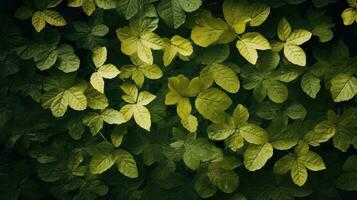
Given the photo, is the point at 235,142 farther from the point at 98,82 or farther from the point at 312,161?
the point at 98,82

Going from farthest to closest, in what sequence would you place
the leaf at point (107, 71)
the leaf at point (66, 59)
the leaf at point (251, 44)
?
1. the leaf at point (66, 59)
2. the leaf at point (107, 71)
3. the leaf at point (251, 44)

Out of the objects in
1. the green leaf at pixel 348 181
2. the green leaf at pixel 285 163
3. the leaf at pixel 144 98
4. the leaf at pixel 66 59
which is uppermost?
the leaf at pixel 66 59

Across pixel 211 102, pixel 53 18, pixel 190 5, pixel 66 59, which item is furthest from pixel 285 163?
pixel 53 18

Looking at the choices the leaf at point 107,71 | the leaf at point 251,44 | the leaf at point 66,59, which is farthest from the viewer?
the leaf at point 66,59

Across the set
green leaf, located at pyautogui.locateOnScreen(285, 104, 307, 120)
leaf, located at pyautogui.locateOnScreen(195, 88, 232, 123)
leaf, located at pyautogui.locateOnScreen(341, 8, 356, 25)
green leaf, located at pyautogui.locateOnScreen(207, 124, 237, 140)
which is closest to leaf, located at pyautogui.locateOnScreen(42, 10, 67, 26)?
leaf, located at pyautogui.locateOnScreen(195, 88, 232, 123)

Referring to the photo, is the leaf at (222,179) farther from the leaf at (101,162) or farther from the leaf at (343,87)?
the leaf at (343,87)

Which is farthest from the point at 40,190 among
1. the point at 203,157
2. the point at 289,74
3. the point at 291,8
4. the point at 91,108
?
the point at 291,8

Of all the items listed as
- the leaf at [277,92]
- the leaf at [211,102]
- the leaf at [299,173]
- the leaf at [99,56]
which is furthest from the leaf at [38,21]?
the leaf at [299,173]
